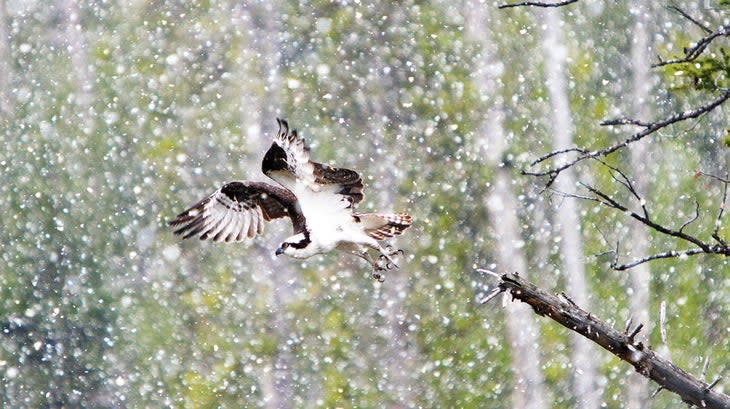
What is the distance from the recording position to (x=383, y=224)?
571 cm

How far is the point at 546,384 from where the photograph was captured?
1303 cm

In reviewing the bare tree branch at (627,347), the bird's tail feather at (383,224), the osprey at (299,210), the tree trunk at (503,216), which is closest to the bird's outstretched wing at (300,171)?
the osprey at (299,210)

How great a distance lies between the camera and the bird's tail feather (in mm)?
5656

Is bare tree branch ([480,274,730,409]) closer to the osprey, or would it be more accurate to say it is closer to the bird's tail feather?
the osprey

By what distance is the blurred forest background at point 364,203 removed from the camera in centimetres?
1261

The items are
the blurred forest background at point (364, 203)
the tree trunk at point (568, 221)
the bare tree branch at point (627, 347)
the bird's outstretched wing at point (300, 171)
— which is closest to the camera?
the bare tree branch at point (627, 347)

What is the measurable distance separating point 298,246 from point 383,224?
625 mm

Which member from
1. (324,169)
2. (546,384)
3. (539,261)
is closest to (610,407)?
(546,384)

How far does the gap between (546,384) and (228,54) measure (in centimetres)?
582

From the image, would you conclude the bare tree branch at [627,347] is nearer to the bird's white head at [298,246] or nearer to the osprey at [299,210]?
the osprey at [299,210]

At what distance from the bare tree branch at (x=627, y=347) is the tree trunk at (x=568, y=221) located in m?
8.23

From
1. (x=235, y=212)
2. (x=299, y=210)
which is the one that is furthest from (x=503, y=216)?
(x=299, y=210)

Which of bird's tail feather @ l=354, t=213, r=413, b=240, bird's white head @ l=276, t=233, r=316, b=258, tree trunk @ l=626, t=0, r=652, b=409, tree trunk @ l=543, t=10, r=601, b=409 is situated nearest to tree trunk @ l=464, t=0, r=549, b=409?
tree trunk @ l=543, t=10, r=601, b=409

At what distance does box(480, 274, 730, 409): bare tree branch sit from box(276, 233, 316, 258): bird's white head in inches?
54.9
